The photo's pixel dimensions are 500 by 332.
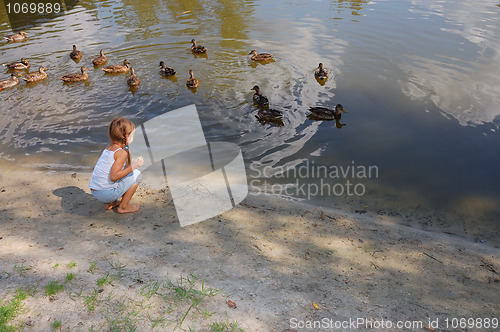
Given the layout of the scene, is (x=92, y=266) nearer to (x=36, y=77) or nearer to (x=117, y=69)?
(x=117, y=69)

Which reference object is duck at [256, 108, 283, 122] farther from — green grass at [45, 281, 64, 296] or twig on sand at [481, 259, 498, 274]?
green grass at [45, 281, 64, 296]

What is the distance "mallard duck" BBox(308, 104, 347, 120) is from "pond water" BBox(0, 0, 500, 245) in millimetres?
306

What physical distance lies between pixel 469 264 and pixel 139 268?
467cm

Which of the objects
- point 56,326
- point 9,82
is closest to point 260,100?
point 56,326

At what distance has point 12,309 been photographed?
379 centimetres

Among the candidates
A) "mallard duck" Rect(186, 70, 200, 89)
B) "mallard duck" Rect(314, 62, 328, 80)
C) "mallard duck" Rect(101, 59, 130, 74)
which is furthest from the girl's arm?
"mallard duck" Rect(101, 59, 130, 74)

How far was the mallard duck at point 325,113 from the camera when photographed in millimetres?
9812

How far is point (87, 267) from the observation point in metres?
4.55

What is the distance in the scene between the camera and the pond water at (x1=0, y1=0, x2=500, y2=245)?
7.74 m

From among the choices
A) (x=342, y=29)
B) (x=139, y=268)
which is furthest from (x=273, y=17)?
(x=139, y=268)

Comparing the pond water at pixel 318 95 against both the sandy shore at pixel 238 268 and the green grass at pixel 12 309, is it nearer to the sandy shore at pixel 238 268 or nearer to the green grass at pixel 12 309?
the sandy shore at pixel 238 268

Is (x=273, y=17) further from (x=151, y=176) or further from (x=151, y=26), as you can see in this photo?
(x=151, y=176)

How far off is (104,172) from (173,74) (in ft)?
24.8

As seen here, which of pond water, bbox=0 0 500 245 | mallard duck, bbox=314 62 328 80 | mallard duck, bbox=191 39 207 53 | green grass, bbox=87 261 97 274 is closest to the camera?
green grass, bbox=87 261 97 274
